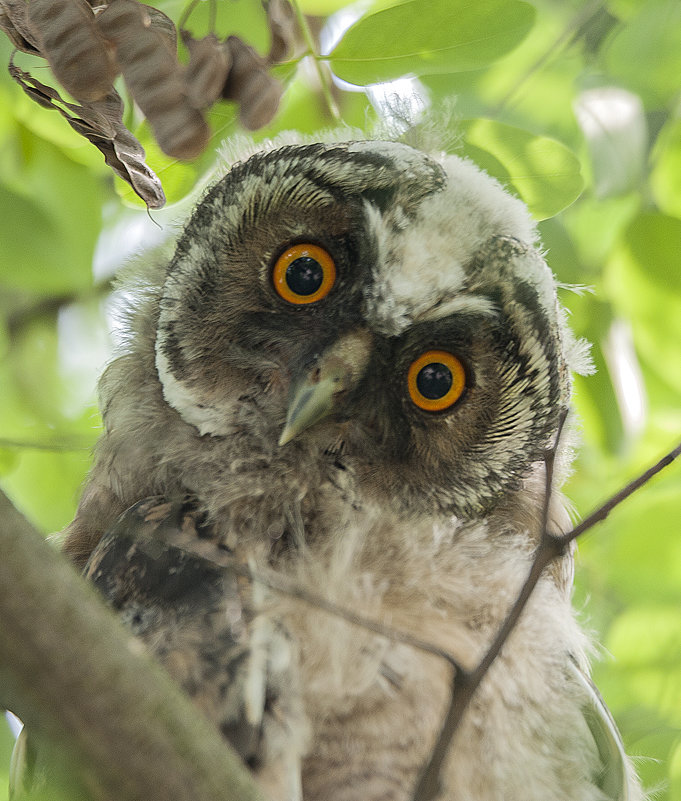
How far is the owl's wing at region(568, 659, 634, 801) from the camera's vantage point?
5.31 ft

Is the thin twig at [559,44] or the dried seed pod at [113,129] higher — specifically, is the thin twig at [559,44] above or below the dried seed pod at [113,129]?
above

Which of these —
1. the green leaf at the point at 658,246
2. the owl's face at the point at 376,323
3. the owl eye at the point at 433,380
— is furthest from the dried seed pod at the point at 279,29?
the green leaf at the point at 658,246

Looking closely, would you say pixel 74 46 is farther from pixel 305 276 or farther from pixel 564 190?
pixel 564 190

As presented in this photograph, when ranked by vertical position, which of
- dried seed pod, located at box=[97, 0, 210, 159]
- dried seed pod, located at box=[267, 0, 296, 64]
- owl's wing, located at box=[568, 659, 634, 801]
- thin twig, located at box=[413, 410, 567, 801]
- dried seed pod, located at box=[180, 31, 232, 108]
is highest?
dried seed pod, located at box=[267, 0, 296, 64]

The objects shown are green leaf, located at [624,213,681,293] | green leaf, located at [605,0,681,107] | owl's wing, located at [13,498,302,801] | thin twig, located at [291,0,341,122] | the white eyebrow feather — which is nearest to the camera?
owl's wing, located at [13,498,302,801]

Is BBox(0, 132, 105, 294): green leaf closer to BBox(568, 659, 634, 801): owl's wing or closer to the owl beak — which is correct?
the owl beak

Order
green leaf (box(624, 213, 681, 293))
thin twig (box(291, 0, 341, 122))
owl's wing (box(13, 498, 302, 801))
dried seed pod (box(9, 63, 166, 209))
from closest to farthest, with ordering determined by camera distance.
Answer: owl's wing (box(13, 498, 302, 801)), dried seed pod (box(9, 63, 166, 209)), thin twig (box(291, 0, 341, 122)), green leaf (box(624, 213, 681, 293))

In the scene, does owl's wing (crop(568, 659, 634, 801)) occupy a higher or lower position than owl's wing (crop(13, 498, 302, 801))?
higher

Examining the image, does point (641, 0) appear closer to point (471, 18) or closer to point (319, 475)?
point (471, 18)

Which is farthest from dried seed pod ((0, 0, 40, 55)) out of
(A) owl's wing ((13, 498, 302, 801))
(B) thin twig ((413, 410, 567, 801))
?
(B) thin twig ((413, 410, 567, 801))

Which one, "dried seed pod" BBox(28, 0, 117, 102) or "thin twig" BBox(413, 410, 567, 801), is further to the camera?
"dried seed pod" BBox(28, 0, 117, 102)

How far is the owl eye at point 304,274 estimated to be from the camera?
1.48 metres

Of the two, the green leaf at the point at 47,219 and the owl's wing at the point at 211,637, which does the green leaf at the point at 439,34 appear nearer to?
the green leaf at the point at 47,219

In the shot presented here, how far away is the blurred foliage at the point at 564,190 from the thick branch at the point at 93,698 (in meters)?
0.99
